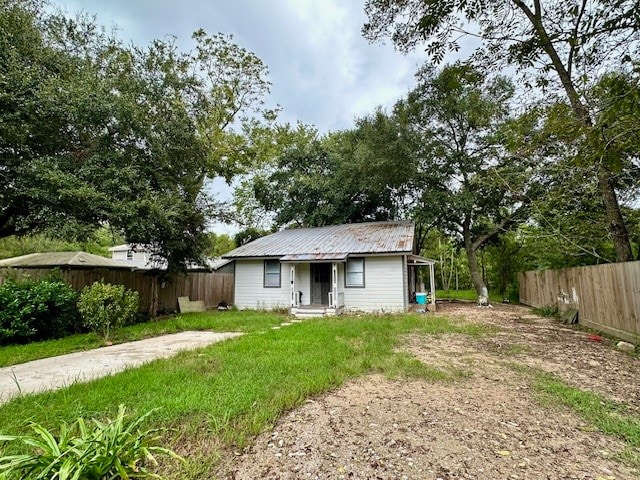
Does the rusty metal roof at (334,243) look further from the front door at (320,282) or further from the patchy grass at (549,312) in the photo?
the patchy grass at (549,312)

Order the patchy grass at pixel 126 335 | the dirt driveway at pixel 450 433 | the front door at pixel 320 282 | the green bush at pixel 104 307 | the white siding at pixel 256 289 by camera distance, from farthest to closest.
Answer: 1. the white siding at pixel 256 289
2. the front door at pixel 320 282
3. the green bush at pixel 104 307
4. the patchy grass at pixel 126 335
5. the dirt driveway at pixel 450 433

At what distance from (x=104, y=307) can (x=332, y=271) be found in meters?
7.96

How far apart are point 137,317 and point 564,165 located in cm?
1312

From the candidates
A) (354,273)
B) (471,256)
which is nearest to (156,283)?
(354,273)

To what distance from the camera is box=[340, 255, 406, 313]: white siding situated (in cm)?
1243

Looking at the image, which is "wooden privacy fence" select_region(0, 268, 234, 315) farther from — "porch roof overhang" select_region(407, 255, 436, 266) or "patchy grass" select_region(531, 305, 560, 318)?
"patchy grass" select_region(531, 305, 560, 318)

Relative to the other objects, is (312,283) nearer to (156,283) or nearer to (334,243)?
(334,243)

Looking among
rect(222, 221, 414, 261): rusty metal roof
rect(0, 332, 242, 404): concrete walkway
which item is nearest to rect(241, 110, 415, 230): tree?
rect(222, 221, 414, 261): rusty metal roof

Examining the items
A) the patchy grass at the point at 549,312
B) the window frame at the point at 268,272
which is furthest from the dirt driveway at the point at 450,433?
the window frame at the point at 268,272

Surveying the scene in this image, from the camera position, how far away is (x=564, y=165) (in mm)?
7234

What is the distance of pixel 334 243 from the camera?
14.3 m

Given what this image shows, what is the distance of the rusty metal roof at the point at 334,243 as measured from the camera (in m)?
12.8

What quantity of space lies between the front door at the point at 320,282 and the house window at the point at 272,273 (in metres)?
1.59

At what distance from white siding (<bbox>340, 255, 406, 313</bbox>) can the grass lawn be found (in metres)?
4.94
